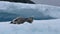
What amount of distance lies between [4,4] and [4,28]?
4.92 feet

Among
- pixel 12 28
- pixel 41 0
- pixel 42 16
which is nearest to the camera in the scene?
pixel 12 28

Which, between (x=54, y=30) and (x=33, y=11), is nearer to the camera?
Answer: (x=54, y=30)

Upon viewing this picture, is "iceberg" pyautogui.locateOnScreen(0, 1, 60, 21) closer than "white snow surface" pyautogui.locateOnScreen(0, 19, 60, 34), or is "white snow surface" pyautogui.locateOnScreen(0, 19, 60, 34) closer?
"white snow surface" pyautogui.locateOnScreen(0, 19, 60, 34)

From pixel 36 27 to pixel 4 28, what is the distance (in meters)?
0.22

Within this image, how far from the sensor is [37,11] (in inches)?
100

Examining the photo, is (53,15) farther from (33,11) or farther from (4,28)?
(4,28)

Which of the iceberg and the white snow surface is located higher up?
the white snow surface

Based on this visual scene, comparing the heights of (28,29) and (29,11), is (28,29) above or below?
above

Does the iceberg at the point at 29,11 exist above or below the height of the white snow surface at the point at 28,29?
below

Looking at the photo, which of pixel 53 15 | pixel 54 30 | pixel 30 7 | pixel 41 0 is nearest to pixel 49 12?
pixel 53 15

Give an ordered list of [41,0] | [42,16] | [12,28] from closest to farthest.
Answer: [12,28] < [42,16] < [41,0]

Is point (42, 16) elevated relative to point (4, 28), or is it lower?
lower

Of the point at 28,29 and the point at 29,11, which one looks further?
the point at 29,11

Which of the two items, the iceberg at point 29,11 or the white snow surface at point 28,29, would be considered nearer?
the white snow surface at point 28,29
